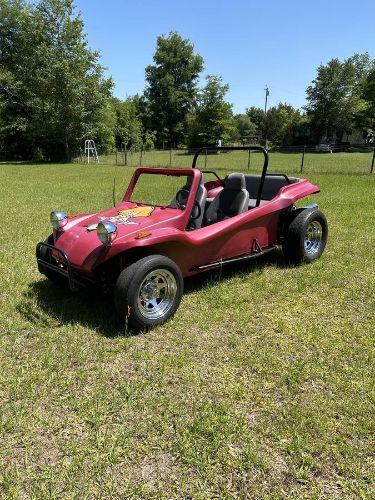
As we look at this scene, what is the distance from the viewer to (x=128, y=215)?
438cm

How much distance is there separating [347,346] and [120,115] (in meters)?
55.5

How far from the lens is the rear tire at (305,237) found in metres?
5.12

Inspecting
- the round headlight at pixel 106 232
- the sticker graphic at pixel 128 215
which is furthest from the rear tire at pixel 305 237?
the round headlight at pixel 106 232

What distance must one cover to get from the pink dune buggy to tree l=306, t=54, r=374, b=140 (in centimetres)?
5166

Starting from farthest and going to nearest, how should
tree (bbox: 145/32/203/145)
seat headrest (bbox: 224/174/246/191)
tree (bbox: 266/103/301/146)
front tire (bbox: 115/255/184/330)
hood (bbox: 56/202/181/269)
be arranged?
1. tree (bbox: 145/32/203/145)
2. tree (bbox: 266/103/301/146)
3. seat headrest (bbox: 224/174/246/191)
4. hood (bbox: 56/202/181/269)
5. front tire (bbox: 115/255/184/330)

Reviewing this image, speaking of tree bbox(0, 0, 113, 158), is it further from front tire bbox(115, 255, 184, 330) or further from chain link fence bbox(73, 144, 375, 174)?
front tire bbox(115, 255, 184, 330)

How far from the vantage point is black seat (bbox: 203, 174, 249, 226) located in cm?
470

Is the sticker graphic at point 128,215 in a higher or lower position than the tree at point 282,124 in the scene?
lower

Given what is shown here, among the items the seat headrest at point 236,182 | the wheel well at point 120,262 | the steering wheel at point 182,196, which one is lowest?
the wheel well at point 120,262

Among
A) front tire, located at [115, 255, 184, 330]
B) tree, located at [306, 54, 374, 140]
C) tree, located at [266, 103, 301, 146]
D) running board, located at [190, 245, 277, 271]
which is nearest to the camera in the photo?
front tire, located at [115, 255, 184, 330]

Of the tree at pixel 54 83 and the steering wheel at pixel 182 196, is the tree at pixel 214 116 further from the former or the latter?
the steering wheel at pixel 182 196

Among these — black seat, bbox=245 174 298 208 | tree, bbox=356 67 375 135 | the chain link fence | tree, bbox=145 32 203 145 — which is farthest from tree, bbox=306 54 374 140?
black seat, bbox=245 174 298 208

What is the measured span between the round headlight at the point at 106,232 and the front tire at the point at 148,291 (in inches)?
12.3

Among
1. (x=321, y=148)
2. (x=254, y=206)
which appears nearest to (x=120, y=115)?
(x=321, y=148)
